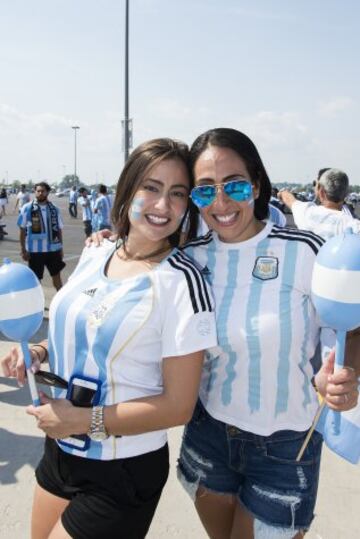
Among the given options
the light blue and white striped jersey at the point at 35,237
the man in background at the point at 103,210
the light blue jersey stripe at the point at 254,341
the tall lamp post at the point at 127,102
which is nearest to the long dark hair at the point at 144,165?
the light blue jersey stripe at the point at 254,341

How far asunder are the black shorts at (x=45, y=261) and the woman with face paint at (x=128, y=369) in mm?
5473

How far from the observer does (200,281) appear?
60.4 inches

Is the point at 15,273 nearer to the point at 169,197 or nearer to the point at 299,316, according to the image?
the point at 169,197

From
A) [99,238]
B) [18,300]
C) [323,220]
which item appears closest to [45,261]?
[323,220]

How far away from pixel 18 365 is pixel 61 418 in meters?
0.33

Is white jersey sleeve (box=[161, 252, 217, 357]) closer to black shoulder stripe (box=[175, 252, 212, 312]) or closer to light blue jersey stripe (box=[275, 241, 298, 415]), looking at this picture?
black shoulder stripe (box=[175, 252, 212, 312])

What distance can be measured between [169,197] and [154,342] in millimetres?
532

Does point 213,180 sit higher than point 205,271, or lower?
higher

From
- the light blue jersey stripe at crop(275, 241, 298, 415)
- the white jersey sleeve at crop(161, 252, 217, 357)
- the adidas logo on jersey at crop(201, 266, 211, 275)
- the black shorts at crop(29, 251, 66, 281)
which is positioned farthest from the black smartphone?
the black shorts at crop(29, 251, 66, 281)

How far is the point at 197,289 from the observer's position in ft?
4.93

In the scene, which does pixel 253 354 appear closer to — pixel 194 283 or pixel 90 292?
pixel 194 283

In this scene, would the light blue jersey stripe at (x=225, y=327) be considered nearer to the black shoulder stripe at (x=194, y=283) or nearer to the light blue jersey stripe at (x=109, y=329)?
the black shoulder stripe at (x=194, y=283)

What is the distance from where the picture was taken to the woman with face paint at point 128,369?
4.82 ft

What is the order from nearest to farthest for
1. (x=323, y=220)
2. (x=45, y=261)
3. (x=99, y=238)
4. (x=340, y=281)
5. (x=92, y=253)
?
(x=340, y=281)
(x=92, y=253)
(x=99, y=238)
(x=323, y=220)
(x=45, y=261)
